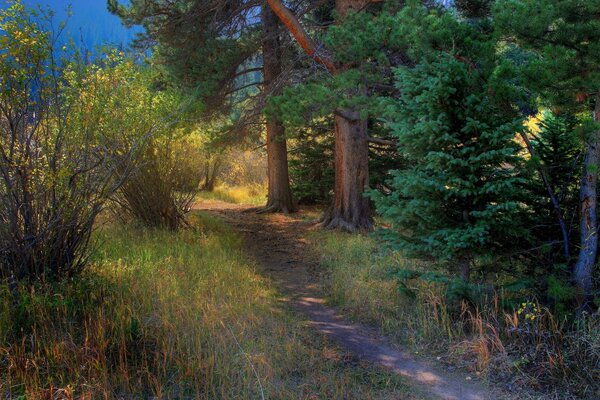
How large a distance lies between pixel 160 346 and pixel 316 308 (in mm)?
2267

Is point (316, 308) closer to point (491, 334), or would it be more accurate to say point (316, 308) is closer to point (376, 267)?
point (376, 267)

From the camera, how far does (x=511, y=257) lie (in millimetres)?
5352

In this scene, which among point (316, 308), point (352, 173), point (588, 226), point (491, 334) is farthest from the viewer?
point (352, 173)

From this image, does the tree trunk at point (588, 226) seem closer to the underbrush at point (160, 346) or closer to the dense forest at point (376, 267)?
the dense forest at point (376, 267)

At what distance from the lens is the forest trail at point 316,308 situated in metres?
4.05

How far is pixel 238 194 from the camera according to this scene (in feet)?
66.6

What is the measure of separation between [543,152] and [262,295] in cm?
372

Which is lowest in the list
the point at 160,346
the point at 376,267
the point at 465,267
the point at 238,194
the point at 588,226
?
the point at 160,346

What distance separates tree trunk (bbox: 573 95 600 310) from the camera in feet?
15.3

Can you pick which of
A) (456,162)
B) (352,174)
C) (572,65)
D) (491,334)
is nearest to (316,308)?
(491,334)

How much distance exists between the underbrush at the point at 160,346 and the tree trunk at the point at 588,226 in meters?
2.17

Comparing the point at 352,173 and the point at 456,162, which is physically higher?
the point at 352,173

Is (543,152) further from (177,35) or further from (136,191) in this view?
(177,35)

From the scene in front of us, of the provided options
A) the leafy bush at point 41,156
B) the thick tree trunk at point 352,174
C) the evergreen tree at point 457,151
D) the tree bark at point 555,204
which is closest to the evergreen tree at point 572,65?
the tree bark at point 555,204
